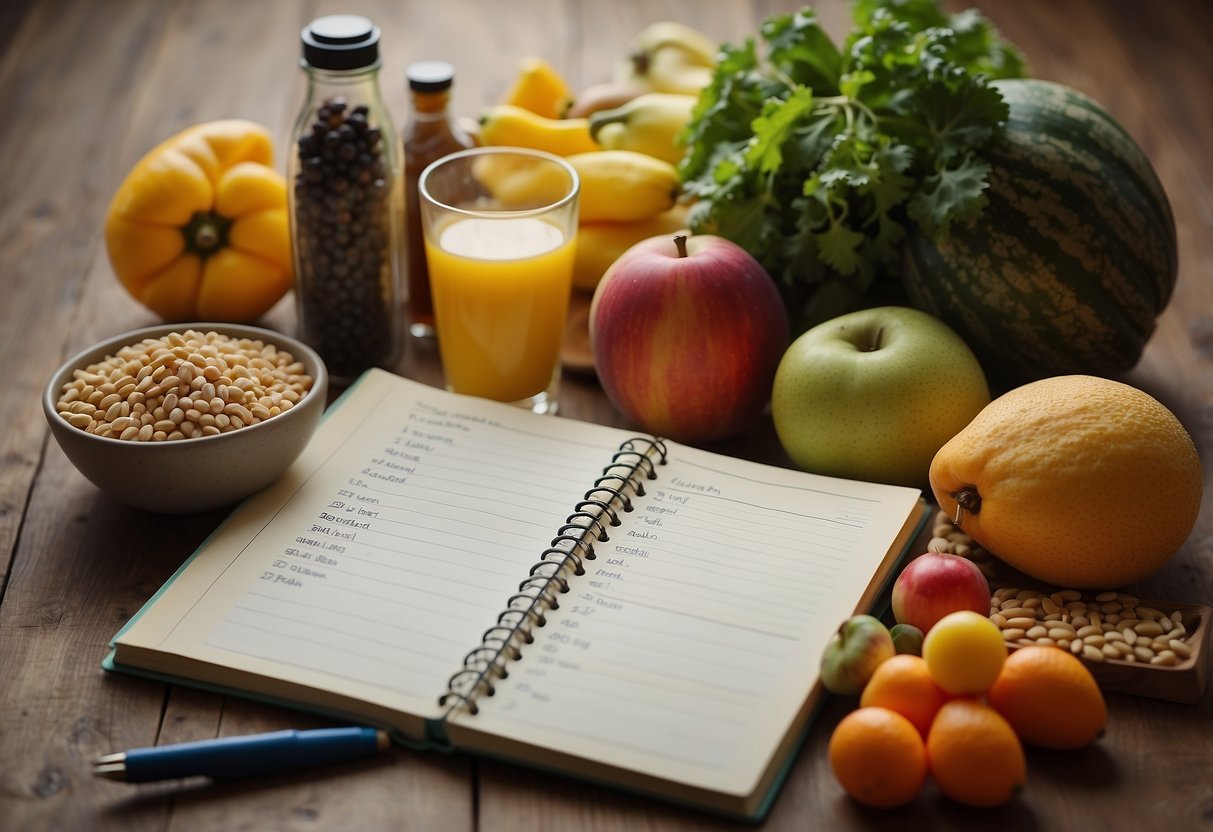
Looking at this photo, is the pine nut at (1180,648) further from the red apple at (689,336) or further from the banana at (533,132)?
the banana at (533,132)

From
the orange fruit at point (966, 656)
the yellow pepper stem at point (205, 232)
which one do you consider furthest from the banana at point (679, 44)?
the orange fruit at point (966, 656)

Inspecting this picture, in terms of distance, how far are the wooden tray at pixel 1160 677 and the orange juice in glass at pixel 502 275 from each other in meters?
0.53

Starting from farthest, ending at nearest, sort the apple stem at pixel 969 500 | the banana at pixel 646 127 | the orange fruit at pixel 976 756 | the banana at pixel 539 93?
1. the banana at pixel 539 93
2. the banana at pixel 646 127
3. the apple stem at pixel 969 500
4. the orange fruit at pixel 976 756

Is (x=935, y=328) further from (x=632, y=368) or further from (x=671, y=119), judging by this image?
(x=671, y=119)

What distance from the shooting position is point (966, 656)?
77cm

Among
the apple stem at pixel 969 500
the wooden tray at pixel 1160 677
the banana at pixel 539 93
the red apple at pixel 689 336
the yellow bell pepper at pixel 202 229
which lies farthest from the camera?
the banana at pixel 539 93

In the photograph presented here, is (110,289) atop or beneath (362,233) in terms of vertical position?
beneath

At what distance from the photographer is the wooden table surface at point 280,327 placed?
2.58 ft

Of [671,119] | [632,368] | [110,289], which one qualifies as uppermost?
[671,119]

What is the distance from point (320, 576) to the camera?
94 centimetres

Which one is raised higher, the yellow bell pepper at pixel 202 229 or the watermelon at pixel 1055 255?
the watermelon at pixel 1055 255

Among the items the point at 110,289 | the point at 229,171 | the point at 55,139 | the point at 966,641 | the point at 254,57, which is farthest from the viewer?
the point at 254,57

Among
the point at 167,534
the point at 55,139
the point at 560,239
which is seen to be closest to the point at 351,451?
the point at 167,534

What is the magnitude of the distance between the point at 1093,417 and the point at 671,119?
2.14 feet
